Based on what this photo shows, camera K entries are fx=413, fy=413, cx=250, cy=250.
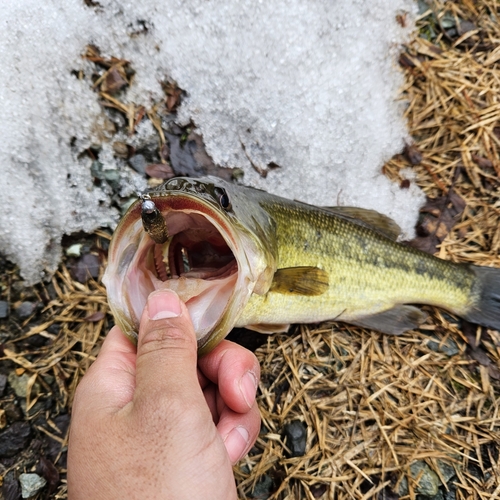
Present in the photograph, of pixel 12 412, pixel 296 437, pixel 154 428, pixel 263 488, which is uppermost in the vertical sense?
pixel 154 428

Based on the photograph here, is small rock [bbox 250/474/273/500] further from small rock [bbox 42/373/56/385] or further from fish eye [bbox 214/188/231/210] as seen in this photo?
fish eye [bbox 214/188/231/210]

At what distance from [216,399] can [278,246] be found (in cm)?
102

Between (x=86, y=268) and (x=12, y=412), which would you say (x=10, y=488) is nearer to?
(x=12, y=412)

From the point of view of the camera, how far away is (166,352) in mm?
1778

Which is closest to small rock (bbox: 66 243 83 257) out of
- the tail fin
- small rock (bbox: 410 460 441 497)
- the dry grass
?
the dry grass

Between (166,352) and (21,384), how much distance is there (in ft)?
6.23

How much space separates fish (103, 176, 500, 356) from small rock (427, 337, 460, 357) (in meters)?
0.24

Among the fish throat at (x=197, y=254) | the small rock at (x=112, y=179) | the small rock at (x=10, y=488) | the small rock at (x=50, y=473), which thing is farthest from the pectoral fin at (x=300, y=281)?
the small rock at (x=10, y=488)

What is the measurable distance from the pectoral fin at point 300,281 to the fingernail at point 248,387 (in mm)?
533

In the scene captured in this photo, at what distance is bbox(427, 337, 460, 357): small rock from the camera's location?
3234mm

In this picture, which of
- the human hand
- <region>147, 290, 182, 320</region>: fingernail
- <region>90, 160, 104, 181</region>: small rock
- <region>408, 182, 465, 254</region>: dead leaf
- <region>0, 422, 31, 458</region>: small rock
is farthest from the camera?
<region>408, 182, 465, 254</region>: dead leaf

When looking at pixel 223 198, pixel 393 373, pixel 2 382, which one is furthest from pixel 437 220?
pixel 2 382

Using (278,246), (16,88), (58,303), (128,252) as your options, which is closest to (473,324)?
(278,246)

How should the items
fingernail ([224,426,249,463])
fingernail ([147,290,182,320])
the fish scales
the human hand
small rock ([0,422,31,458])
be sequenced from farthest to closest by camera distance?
small rock ([0,422,31,458]), the fish scales, fingernail ([224,426,249,463]), fingernail ([147,290,182,320]), the human hand
